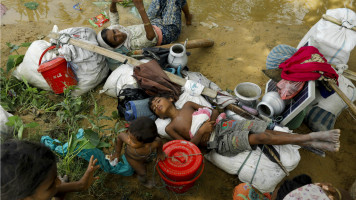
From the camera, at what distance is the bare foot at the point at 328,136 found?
2.09m

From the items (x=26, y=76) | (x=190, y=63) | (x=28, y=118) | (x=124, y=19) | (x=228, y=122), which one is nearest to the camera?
(x=228, y=122)

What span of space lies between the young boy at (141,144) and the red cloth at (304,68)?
1.62m

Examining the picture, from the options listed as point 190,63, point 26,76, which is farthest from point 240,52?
point 26,76

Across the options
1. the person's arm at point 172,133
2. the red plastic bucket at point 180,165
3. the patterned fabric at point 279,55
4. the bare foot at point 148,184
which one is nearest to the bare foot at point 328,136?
the red plastic bucket at point 180,165

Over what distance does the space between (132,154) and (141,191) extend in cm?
48

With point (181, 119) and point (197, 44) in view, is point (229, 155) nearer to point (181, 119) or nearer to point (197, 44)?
point (181, 119)

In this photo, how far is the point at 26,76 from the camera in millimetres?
3256

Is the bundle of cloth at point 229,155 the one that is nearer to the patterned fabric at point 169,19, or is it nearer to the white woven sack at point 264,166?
the white woven sack at point 264,166

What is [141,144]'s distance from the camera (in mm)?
2129

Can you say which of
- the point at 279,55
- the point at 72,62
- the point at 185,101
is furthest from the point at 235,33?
the point at 72,62

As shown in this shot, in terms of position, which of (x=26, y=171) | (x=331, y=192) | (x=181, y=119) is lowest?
(x=181, y=119)

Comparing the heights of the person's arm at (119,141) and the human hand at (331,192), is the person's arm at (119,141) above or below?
below

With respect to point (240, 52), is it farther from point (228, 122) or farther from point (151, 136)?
point (151, 136)

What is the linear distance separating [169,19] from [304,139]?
9.17ft
